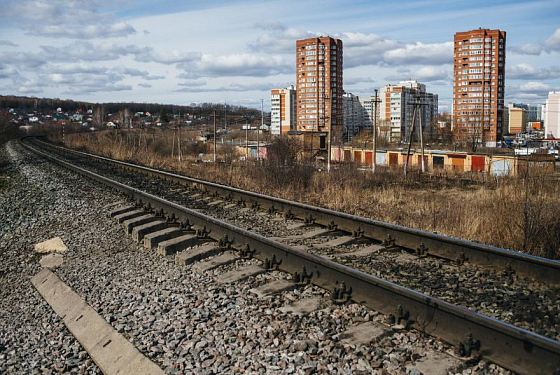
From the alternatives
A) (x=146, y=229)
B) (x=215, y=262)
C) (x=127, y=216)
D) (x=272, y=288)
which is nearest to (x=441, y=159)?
(x=127, y=216)

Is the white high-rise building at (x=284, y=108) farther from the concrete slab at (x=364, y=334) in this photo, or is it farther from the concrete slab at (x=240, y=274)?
the concrete slab at (x=364, y=334)

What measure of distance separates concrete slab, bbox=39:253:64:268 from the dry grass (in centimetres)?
561

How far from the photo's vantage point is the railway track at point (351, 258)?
377 cm

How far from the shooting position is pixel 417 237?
7.07m

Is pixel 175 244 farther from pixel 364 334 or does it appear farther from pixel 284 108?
pixel 284 108

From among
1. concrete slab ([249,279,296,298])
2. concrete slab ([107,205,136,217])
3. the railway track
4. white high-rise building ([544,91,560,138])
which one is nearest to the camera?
the railway track

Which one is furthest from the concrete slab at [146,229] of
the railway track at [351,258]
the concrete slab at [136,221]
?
the concrete slab at [136,221]

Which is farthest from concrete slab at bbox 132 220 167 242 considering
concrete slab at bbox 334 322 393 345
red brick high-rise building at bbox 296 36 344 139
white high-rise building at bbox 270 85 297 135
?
white high-rise building at bbox 270 85 297 135

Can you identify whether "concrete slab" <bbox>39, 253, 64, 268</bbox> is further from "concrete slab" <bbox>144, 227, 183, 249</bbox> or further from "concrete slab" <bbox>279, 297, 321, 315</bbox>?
"concrete slab" <bbox>279, 297, 321, 315</bbox>

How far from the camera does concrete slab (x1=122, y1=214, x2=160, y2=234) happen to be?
893 centimetres

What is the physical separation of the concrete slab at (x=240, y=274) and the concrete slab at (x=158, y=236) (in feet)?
6.76

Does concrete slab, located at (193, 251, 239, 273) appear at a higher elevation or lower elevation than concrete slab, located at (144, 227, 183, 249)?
lower

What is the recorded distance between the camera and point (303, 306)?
16.4 ft

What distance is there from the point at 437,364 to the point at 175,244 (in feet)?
14.9
